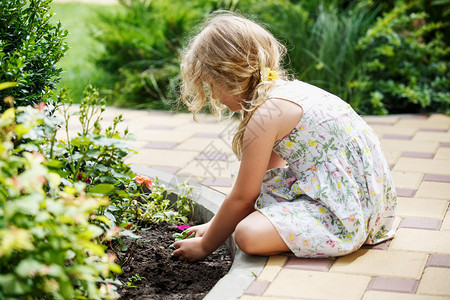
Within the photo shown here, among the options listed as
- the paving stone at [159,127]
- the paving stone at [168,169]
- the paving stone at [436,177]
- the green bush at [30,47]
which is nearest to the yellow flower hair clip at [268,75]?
the green bush at [30,47]

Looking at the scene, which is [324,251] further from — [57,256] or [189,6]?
[189,6]

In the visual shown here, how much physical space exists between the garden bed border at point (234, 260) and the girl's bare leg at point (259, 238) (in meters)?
0.04

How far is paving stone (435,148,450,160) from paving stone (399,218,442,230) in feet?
3.37

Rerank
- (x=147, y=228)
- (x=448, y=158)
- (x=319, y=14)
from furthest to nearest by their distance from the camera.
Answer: (x=319, y=14) → (x=448, y=158) → (x=147, y=228)

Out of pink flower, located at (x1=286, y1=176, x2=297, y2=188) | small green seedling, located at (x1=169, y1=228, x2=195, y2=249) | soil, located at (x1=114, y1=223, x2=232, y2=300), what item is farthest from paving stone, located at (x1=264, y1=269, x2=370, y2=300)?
small green seedling, located at (x1=169, y1=228, x2=195, y2=249)

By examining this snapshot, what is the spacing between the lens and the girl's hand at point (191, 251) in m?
2.45

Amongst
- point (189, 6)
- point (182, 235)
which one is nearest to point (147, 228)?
point (182, 235)

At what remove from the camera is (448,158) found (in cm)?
361

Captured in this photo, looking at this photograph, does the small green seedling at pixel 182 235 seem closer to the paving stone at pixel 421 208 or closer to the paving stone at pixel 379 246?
the paving stone at pixel 379 246

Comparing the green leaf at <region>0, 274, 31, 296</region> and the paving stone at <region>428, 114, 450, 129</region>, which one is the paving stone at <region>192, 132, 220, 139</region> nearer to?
the paving stone at <region>428, 114, 450, 129</region>

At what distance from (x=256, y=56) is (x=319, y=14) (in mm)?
3043

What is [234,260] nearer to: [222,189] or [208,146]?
[222,189]

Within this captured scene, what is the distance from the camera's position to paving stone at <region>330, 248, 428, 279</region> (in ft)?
7.24

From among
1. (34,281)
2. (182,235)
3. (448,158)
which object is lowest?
(448,158)
